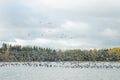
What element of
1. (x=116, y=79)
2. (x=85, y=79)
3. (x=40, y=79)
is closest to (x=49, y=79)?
(x=40, y=79)

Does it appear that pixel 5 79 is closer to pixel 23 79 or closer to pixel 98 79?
pixel 23 79

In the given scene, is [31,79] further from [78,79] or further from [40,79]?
[78,79]

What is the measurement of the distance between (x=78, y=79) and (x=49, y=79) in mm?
5529

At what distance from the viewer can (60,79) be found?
76625mm

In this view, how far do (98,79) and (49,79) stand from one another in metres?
9.39

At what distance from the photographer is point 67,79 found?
7725 centimetres

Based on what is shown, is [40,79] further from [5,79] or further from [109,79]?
[109,79]

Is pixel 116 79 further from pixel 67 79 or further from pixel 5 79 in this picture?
pixel 5 79

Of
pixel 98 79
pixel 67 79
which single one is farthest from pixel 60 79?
pixel 98 79

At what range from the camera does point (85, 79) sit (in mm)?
78875

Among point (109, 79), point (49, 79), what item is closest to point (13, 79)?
point (49, 79)

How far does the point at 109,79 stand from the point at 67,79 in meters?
8.21

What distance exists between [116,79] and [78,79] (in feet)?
23.8

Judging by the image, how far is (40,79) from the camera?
258ft
